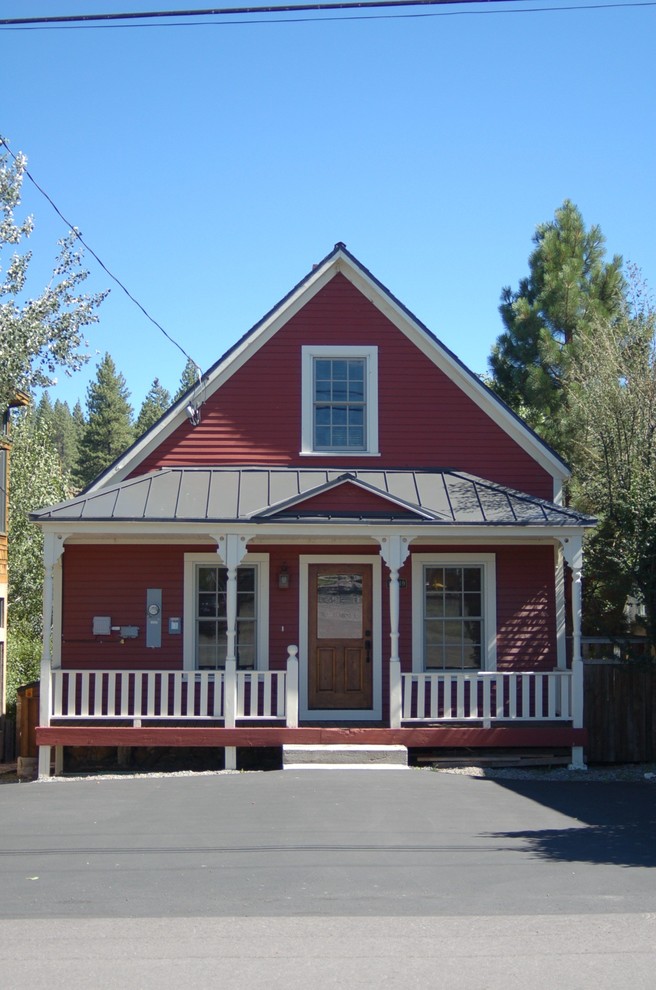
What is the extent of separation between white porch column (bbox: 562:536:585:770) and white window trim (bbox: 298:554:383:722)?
2794 millimetres

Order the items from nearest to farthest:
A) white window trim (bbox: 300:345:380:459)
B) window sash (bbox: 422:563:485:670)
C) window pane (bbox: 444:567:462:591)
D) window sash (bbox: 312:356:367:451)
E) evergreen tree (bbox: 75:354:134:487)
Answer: window sash (bbox: 422:563:485:670) < window pane (bbox: 444:567:462:591) < white window trim (bbox: 300:345:380:459) < window sash (bbox: 312:356:367:451) < evergreen tree (bbox: 75:354:134:487)

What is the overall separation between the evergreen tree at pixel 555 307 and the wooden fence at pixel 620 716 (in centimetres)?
966

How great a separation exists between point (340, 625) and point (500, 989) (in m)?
10.1

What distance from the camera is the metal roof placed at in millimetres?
14406

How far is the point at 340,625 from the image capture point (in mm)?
15953

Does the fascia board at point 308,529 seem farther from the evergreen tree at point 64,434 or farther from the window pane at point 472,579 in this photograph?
the evergreen tree at point 64,434

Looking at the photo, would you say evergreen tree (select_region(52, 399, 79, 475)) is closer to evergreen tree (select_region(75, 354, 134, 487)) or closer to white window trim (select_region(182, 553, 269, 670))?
evergreen tree (select_region(75, 354, 134, 487))

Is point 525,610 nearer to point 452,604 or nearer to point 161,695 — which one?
point 452,604

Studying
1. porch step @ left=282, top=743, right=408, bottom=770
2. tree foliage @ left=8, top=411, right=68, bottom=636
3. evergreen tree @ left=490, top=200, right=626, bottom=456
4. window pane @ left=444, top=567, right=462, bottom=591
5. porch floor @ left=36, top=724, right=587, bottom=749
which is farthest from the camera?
tree foliage @ left=8, top=411, right=68, bottom=636

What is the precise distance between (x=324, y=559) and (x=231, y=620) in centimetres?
209

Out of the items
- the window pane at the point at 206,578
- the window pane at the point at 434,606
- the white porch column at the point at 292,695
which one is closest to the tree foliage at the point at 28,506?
the window pane at the point at 206,578

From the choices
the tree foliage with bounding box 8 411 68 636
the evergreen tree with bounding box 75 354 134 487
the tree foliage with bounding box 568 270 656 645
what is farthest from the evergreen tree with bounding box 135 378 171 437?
the tree foliage with bounding box 568 270 656 645

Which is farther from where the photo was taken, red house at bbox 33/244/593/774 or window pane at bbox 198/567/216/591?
window pane at bbox 198/567/216/591

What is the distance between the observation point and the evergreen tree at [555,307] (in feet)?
80.9
